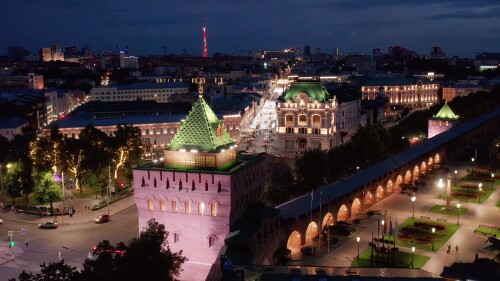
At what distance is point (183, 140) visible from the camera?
4269cm

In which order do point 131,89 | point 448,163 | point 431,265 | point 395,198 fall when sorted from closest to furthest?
point 431,265 → point 395,198 → point 448,163 → point 131,89

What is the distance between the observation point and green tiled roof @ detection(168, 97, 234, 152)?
138 ft

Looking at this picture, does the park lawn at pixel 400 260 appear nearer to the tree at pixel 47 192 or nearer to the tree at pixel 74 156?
the tree at pixel 47 192

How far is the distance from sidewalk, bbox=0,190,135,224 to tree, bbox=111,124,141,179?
27.3 feet

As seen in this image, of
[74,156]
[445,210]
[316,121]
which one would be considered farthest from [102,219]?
[316,121]

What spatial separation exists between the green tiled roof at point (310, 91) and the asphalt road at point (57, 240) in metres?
52.6

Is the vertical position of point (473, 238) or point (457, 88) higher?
point (457, 88)

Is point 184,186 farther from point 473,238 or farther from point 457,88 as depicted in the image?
point 457,88

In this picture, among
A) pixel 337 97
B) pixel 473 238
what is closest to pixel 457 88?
pixel 337 97

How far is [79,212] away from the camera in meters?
68.6

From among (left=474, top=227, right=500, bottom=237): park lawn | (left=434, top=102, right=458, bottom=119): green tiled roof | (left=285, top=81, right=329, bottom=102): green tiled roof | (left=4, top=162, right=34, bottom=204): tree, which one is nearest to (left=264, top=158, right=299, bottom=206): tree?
(left=474, top=227, right=500, bottom=237): park lawn

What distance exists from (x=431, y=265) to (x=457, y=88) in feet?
467

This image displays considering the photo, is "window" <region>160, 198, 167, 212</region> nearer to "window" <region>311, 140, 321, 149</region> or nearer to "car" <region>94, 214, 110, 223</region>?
"car" <region>94, 214, 110, 223</region>

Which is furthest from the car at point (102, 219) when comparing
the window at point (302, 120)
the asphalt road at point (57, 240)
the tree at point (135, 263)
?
the window at point (302, 120)
